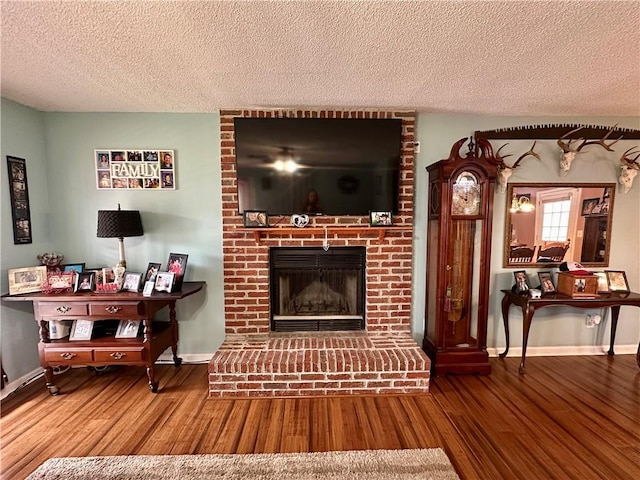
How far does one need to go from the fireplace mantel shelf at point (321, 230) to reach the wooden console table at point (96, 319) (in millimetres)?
765

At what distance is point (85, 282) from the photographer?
95.7 inches

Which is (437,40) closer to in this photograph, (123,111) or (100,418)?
(123,111)

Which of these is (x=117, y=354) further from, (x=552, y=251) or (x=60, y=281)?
(x=552, y=251)

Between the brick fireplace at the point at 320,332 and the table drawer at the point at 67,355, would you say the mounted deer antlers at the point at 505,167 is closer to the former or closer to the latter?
the brick fireplace at the point at 320,332

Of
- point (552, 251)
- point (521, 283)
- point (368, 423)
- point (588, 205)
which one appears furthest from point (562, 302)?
point (368, 423)

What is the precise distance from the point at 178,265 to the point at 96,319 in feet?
2.28

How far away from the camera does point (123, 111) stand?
2680 millimetres

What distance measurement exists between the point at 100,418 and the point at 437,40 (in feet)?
10.7

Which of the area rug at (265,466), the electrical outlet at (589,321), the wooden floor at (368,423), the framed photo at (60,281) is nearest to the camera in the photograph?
the area rug at (265,466)

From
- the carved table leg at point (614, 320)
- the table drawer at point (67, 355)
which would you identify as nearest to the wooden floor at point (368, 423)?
the table drawer at point (67, 355)

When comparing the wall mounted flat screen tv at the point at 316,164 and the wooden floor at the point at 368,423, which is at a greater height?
the wall mounted flat screen tv at the point at 316,164

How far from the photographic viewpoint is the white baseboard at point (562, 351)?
9.87ft

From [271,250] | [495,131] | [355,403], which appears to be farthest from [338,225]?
[495,131]

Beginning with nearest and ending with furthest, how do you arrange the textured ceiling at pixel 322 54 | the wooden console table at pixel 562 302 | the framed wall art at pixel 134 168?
the textured ceiling at pixel 322 54
the wooden console table at pixel 562 302
the framed wall art at pixel 134 168
